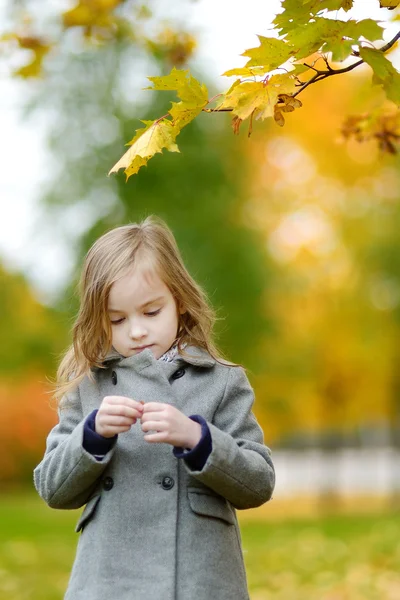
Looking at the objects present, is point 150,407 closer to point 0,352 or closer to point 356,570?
point 356,570

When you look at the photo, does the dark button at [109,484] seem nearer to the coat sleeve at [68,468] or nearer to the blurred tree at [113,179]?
the coat sleeve at [68,468]

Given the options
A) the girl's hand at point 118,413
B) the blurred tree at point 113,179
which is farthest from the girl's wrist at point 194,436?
the blurred tree at point 113,179

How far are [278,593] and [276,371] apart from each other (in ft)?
32.2

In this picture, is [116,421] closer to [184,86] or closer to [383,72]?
[184,86]

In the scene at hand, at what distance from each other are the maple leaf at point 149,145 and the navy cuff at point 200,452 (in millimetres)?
717

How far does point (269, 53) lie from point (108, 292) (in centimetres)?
77

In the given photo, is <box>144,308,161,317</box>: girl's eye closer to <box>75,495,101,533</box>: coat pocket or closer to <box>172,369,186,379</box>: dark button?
<box>172,369,186,379</box>: dark button

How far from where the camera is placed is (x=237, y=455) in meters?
2.46

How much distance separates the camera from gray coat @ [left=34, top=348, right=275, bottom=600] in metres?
2.47

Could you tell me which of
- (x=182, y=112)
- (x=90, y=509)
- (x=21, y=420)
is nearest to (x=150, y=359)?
(x=90, y=509)

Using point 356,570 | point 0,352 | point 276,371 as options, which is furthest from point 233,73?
point 0,352

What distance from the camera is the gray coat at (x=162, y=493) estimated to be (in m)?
2.47

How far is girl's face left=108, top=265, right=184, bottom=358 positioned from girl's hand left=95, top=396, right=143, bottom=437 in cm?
28

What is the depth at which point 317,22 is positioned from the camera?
2.45 meters
